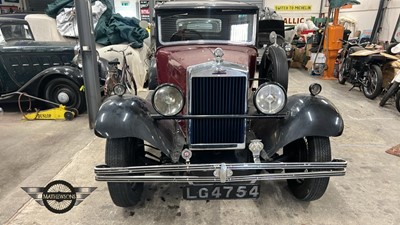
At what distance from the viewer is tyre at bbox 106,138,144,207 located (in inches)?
83.4

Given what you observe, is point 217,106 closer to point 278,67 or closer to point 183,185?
point 183,185

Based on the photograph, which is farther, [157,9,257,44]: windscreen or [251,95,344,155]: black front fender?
[157,9,257,44]: windscreen

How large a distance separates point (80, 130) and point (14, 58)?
2.10 m

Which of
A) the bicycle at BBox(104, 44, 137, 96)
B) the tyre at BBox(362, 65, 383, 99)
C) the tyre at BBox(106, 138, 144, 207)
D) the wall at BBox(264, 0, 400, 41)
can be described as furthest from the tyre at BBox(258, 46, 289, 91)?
the wall at BBox(264, 0, 400, 41)

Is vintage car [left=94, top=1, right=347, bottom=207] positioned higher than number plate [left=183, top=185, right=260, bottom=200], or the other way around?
vintage car [left=94, top=1, right=347, bottom=207]

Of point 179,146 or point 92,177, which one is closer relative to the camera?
point 179,146

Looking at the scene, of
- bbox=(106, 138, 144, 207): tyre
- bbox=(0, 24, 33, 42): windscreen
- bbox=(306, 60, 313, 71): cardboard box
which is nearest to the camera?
bbox=(106, 138, 144, 207): tyre

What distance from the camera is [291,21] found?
13.9 metres

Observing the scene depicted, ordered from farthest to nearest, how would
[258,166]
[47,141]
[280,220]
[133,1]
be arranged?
1. [133,1]
2. [47,141]
3. [280,220]
4. [258,166]

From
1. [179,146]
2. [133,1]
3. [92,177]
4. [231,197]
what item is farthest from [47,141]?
[133,1]

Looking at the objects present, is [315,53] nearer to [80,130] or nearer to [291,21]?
[291,21]

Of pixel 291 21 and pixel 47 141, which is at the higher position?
pixel 291 21

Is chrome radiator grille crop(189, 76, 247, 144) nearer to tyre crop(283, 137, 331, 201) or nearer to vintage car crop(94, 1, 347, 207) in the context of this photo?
vintage car crop(94, 1, 347, 207)

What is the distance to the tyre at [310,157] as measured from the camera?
2168 mm
